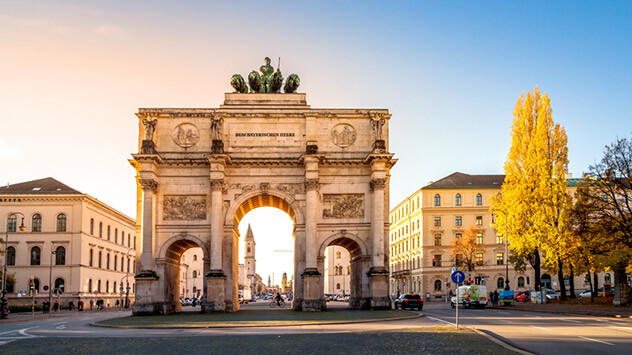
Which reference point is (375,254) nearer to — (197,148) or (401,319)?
(401,319)

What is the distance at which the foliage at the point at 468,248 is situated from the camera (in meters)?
80.7

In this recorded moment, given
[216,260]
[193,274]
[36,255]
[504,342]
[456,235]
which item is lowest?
[193,274]

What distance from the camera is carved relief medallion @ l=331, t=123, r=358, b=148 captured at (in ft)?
151

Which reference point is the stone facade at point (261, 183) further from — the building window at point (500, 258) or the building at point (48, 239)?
the building window at point (500, 258)

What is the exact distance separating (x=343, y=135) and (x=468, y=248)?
4133cm

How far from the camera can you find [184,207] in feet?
148

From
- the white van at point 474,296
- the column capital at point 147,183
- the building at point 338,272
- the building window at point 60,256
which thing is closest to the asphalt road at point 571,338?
the white van at point 474,296

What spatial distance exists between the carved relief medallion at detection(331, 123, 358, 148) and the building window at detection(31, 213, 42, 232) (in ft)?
133

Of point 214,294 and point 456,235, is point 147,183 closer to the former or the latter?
point 214,294

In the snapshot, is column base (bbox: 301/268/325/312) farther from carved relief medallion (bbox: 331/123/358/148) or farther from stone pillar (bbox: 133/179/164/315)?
stone pillar (bbox: 133/179/164/315)

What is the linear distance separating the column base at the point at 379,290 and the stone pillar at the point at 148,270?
14245 mm

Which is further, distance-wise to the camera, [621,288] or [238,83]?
[238,83]

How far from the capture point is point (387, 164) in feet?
149

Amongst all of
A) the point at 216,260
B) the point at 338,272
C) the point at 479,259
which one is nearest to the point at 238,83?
the point at 216,260
